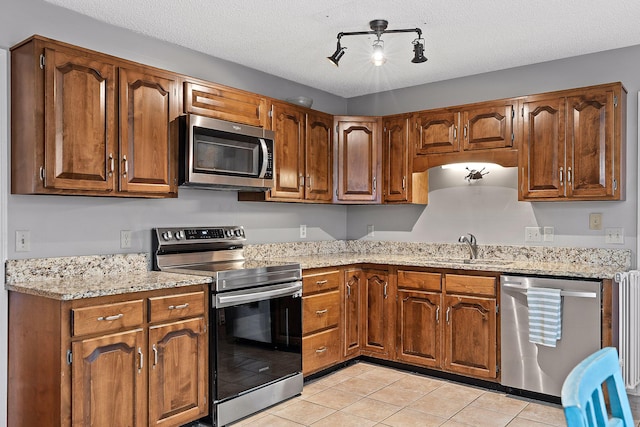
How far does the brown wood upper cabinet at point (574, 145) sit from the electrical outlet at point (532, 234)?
1.20ft

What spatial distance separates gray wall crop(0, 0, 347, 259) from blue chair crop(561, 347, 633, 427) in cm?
277

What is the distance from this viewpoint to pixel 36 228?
286cm

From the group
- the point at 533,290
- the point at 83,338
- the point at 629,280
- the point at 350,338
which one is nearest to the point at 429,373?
the point at 350,338

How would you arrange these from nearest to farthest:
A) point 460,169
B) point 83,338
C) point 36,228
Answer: point 83,338 < point 36,228 < point 460,169

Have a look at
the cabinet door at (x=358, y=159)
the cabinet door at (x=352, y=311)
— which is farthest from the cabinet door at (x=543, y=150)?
the cabinet door at (x=352, y=311)

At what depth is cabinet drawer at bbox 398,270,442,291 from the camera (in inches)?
153

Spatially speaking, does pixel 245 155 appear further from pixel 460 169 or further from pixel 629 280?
pixel 629 280

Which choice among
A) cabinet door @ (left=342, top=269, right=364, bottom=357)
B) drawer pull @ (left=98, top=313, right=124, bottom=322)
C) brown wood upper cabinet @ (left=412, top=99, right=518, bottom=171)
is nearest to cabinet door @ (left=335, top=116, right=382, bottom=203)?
brown wood upper cabinet @ (left=412, top=99, right=518, bottom=171)

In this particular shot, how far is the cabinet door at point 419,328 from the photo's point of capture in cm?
389

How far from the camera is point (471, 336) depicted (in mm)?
3734

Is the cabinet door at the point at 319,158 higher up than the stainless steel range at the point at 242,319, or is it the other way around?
the cabinet door at the point at 319,158

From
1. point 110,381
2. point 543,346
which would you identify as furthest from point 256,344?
point 543,346

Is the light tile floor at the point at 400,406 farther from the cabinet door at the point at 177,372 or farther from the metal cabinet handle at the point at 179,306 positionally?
the metal cabinet handle at the point at 179,306

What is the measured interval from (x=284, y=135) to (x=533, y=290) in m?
2.15
